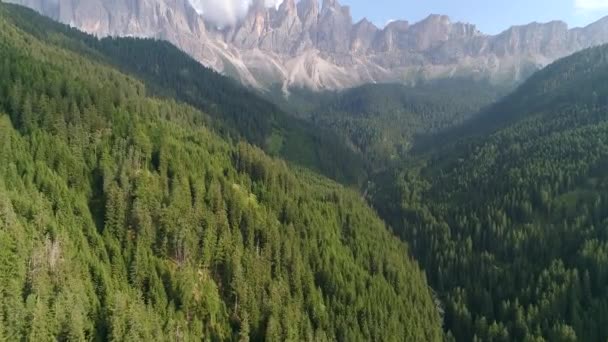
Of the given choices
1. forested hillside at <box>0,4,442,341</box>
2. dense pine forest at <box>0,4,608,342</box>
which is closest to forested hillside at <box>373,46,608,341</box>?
dense pine forest at <box>0,4,608,342</box>

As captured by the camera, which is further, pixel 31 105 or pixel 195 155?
pixel 195 155

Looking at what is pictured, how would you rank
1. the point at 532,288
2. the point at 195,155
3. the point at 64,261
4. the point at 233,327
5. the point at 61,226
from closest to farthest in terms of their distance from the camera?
the point at 64,261 → the point at 61,226 → the point at 233,327 → the point at 532,288 → the point at 195,155

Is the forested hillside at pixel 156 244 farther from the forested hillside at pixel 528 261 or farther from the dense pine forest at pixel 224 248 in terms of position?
the forested hillside at pixel 528 261

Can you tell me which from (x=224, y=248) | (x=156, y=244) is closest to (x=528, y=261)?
(x=224, y=248)

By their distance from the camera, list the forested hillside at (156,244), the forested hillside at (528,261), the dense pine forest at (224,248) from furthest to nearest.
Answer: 1. the forested hillside at (528,261)
2. the dense pine forest at (224,248)
3. the forested hillside at (156,244)

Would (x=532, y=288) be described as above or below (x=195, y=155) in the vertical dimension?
below

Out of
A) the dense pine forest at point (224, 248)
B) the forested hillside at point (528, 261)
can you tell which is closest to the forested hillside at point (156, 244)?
the dense pine forest at point (224, 248)

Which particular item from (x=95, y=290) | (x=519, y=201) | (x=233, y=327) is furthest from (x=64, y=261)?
(x=519, y=201)

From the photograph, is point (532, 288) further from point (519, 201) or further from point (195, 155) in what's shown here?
point (195, 155)

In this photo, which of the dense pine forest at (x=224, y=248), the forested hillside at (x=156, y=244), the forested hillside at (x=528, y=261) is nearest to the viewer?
the forested hillside at (x=156, y=244)
